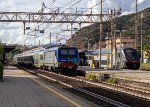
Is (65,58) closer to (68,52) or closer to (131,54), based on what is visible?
(68,52)

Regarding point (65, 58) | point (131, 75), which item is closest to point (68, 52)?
point (65, 58)

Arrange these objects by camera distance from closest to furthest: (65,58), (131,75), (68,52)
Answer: (131,75) → (65,58) → (68,52)

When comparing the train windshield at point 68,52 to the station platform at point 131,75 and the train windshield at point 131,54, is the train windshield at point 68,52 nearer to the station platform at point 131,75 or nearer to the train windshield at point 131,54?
the station platform at point 131,75

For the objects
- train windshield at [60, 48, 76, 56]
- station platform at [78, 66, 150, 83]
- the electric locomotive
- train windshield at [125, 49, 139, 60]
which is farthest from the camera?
train windshield at [125, 49, 139, 60]

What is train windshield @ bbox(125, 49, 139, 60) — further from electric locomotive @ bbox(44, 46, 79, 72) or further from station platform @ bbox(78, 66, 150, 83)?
station platform @ bbox(78, 66, 150, 83)

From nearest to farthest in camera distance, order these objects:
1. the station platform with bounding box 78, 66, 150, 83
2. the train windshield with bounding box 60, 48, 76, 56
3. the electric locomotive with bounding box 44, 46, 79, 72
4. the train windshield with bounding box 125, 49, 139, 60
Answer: the station platform with bounding box 78, 66, 150, 83
the electric locomotive with bounding box 44, 46, 79, 72
the train windshield with bounding box 60, 48, 76, 56
the train windshield with bounding box 125, 49, 139, 60

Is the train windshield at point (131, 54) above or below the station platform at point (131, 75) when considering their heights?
above

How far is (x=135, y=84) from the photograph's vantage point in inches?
1090

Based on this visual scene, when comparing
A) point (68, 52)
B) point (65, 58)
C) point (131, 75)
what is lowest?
point (131, 75)

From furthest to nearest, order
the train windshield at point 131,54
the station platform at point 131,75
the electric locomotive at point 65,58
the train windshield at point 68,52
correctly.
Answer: the train windshield at point 131,54, the train windshield at point 68,52, the electric locomotive at point 65,58, the station platform at point 131,75

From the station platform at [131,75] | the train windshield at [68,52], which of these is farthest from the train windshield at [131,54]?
the station platform at [131,75]

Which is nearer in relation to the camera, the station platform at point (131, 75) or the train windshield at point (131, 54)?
the station platform at point (131, 75)

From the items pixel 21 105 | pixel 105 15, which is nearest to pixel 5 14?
pixel 105 15

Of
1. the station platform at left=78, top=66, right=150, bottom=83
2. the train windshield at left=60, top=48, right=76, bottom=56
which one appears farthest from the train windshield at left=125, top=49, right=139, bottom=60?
the station platform at left=78, top=66, right=150, bottom=83
